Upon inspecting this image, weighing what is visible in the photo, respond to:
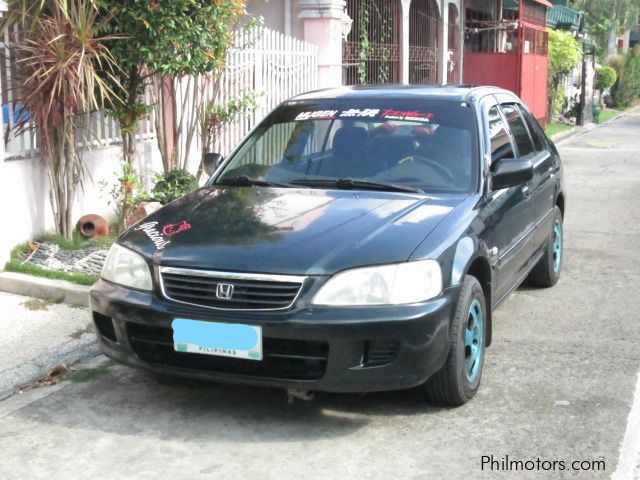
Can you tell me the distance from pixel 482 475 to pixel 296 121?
8.96 feet

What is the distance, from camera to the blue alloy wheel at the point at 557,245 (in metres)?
7.40

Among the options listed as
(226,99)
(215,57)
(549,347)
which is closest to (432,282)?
(549,347)

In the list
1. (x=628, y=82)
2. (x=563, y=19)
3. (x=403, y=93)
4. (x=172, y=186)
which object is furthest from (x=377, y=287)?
(x=628, y=82)

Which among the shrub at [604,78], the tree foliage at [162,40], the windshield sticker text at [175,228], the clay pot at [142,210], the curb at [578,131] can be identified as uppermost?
the tree foliage at [162,40]

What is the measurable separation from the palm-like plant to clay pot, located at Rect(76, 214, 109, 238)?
0.37m

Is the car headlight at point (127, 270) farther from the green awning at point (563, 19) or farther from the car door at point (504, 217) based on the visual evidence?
the green awning at point (563, 19)

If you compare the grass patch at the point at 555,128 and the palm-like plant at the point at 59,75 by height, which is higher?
the palm-like plant at the point at 59,75

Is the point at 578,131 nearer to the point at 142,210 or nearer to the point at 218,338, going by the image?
the point at 142,210

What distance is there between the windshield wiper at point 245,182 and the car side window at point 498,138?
131 cm

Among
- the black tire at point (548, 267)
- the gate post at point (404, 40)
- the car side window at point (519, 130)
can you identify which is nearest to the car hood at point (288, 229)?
the car side window at point (519, 130)

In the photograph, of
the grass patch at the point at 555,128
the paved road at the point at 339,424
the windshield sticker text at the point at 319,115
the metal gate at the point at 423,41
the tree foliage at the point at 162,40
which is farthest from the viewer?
the grass patch at the point at 555,128

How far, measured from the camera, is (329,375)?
426cm

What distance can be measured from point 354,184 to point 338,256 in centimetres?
106

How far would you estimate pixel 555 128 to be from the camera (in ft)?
87.1
